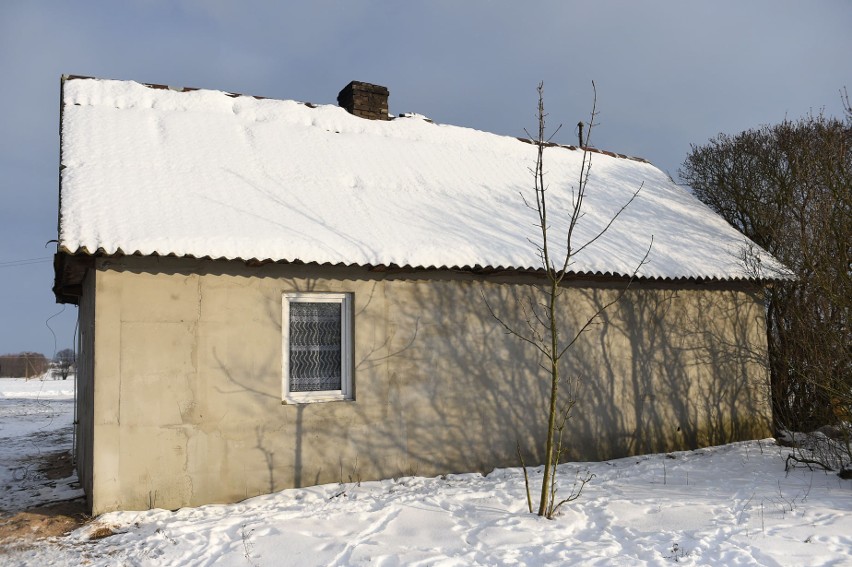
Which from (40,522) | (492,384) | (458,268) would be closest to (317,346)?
(458,268)

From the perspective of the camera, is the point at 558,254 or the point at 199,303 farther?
the point at 558,254

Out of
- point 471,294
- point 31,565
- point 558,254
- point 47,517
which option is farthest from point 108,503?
point 558,254

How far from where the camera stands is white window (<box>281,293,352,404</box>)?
762 centimetres

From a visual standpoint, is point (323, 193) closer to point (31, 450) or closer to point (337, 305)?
point (337, 305)

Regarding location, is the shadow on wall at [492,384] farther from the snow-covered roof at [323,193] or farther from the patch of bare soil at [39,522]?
the patch of bare soil at [39,522]

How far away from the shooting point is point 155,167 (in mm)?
8094

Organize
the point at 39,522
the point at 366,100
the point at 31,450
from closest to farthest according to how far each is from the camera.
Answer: the point at 39,522
the point at 366,100
the point at 31,450

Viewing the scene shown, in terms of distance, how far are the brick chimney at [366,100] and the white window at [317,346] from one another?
4744mm

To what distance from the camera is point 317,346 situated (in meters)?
7.82

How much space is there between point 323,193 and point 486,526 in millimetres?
4897

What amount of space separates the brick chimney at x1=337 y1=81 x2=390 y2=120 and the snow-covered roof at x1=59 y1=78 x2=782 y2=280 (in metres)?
0.33

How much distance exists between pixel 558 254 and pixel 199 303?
4.76m

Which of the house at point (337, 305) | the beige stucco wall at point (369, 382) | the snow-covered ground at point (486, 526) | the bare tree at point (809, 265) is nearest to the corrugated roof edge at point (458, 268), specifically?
the house at point (337, 305)

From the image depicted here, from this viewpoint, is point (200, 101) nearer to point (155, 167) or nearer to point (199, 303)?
point (155, 167)
